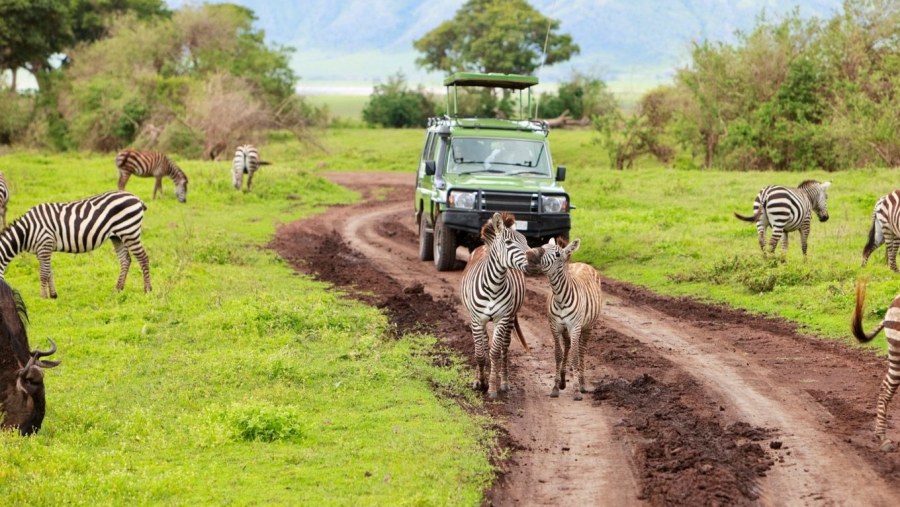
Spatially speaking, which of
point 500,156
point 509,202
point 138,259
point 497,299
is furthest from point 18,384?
point 500,156

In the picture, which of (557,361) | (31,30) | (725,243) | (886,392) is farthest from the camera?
(31,30)

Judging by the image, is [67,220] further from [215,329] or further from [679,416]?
[679,416]

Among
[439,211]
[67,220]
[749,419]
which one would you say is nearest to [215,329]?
[67,220]

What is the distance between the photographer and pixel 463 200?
17953 millimetres

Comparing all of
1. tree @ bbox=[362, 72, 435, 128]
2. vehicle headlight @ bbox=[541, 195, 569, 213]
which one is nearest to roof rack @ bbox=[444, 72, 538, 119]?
vehicle headlight @ bbox=[541, 195, 569, 213]

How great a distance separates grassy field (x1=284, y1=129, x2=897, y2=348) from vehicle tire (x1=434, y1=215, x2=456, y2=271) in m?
3.06

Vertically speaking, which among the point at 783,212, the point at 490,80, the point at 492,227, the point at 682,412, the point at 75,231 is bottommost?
the point at 682,412

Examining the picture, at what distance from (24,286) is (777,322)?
11446 millimetres

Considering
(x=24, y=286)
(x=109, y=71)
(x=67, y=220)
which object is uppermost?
(x=109, y=71)

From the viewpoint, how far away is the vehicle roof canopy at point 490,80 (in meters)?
19.6

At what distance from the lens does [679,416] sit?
9836 millimetres

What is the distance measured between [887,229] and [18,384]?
45.8 ft

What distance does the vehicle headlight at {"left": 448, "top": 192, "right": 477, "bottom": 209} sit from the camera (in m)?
17.9

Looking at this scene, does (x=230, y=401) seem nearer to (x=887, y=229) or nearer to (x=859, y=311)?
(x=859, y=311)
